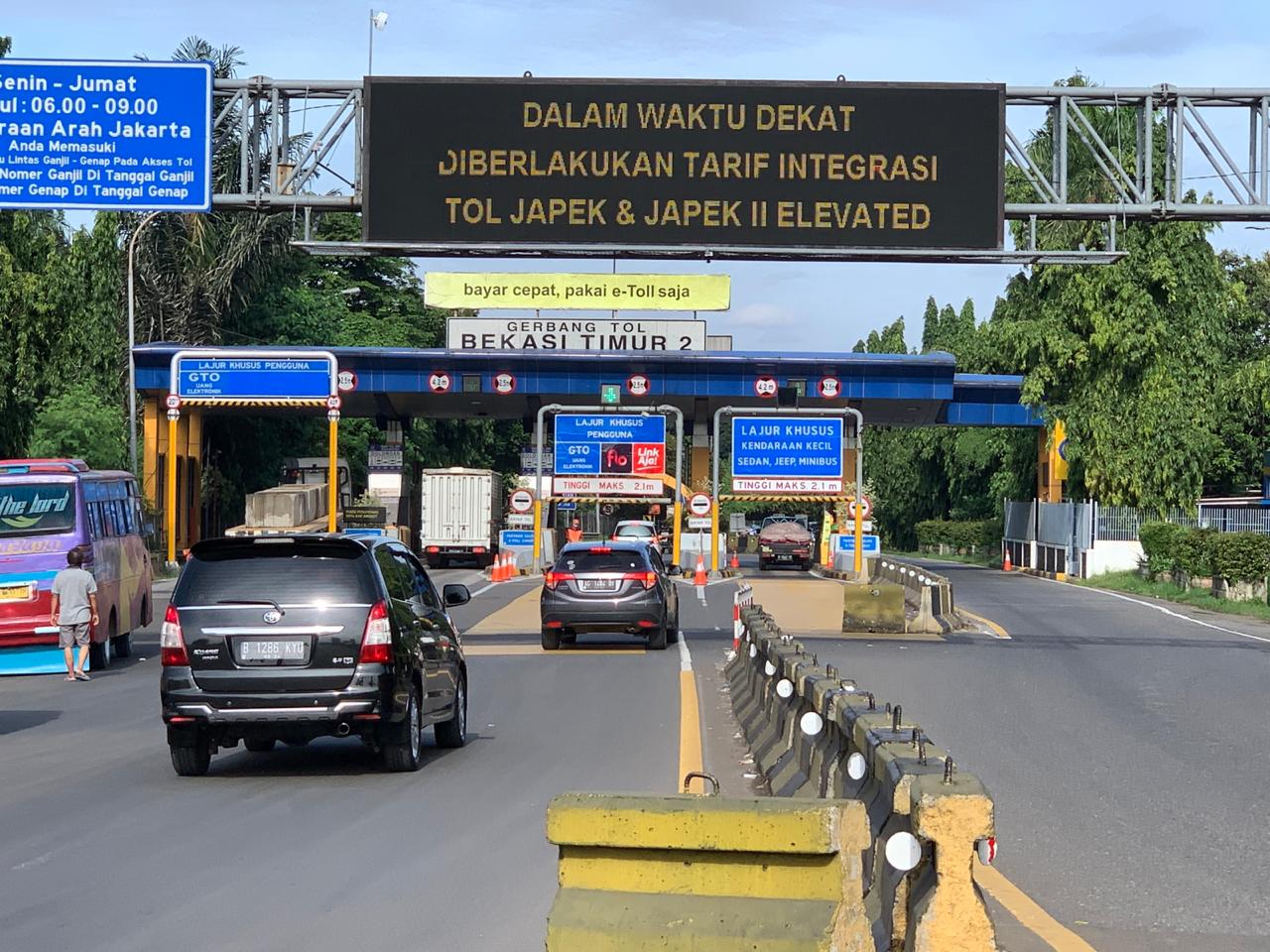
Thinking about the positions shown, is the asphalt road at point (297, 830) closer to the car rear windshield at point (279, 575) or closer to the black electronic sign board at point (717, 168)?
the car rear windshield at point (279, 575)

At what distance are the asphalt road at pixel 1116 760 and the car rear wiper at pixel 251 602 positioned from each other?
207 inches

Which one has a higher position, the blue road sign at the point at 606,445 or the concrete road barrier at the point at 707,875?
the blue road sign at the point at 606,445

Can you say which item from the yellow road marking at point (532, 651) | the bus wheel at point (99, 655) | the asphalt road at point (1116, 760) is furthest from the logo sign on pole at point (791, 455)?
the bus wheel at point (99, 655)

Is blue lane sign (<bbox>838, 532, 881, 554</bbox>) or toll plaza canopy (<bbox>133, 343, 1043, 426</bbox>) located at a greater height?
toll plaza canopy (<bbox>133, 343, 1043, 426</bbox>)

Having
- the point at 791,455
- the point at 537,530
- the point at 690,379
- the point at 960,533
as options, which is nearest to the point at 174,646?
the point at 791,455

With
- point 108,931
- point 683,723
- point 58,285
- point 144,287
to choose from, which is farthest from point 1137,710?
point 144,287

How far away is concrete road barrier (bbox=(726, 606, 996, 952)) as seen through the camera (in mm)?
6070

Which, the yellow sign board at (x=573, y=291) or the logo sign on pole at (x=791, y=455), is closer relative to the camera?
the logo sign on pole at (x=791, y=455)

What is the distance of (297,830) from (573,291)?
5513cm

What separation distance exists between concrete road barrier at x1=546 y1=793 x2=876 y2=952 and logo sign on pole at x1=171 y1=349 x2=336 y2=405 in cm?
3691

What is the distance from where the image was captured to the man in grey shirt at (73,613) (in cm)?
2236

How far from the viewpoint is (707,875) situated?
218 inches

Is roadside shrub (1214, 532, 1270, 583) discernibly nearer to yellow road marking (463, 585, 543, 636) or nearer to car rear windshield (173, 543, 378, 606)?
yellow road marking (463, 585, 543, 636)

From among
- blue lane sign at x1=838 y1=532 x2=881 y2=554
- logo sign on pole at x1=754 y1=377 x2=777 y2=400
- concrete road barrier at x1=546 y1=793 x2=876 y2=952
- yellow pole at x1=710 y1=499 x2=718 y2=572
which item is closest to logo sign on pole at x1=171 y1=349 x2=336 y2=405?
yellow pole at x1=710 y1=499 x2=718 y2=572
